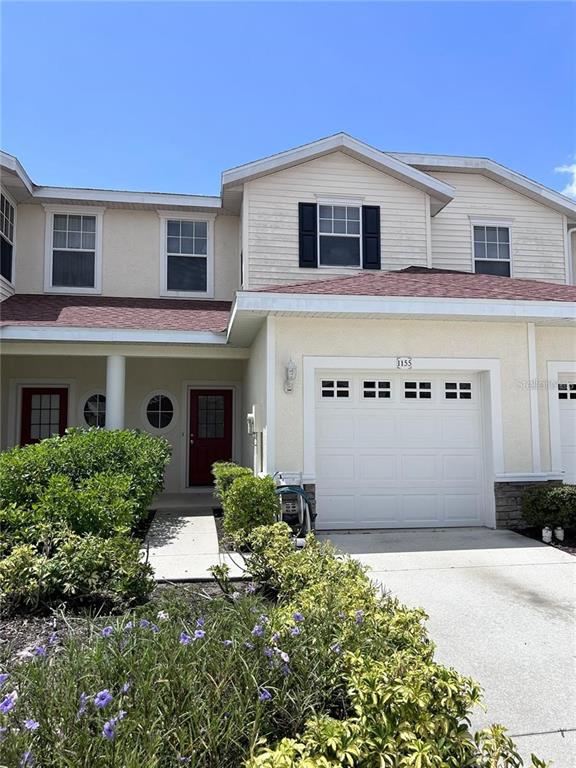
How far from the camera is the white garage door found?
340 inches

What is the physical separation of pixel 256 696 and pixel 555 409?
765 cm

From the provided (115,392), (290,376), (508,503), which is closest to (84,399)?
(115,392)

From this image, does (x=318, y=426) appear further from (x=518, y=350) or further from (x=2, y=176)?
(x=2, y=176)

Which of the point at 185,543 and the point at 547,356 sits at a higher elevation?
the point at 547,356

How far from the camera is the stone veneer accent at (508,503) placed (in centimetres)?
807

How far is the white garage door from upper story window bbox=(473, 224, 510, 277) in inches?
179

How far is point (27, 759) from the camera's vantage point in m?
1.91

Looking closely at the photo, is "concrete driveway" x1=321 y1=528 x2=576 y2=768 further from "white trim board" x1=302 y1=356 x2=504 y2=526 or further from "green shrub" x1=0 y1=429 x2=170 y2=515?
"green shrub" x1=0 y1=429 x2=170 y2=515

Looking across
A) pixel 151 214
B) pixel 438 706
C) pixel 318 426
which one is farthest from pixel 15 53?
pixel 438 706

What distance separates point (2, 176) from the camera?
36.2 feet

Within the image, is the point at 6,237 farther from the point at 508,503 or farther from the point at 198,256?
the point at 508,503

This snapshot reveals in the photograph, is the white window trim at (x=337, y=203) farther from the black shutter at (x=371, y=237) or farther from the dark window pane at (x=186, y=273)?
the dark window pane at (x=186, y=273)

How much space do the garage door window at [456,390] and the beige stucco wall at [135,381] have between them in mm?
5733

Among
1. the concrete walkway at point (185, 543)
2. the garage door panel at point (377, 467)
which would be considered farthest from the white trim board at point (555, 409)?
the concrete walkway at point (185, 543)
